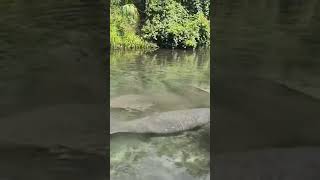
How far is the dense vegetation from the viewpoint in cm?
2928

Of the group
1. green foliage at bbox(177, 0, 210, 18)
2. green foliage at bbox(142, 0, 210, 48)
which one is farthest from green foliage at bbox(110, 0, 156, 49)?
green foliage at bbox(177, 0, 210, 18)

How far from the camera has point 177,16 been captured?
31.7 metres

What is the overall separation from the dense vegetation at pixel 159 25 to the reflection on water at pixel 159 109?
1945mm
